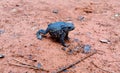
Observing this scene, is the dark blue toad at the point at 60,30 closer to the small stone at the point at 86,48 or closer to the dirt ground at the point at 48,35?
the dirt ground at the point at 48,35

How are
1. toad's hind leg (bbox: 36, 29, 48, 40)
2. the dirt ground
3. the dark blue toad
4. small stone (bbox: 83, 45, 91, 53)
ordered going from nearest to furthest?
the dirt ground → small stone (bbox: 83, 45, 91, 53) → the dark blue toad → toad's hind leg (bbox: 36, 29, 48, 40)

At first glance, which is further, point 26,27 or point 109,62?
point 26,27

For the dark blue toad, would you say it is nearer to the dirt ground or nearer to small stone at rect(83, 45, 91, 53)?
the dirt ground

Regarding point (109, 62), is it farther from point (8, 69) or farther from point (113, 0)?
point (113, 0)

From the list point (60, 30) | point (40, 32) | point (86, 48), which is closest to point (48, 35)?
point (40, 32)

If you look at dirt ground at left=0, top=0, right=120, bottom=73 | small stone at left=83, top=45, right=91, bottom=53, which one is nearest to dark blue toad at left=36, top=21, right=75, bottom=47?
dirt ground at left=0, top=0, right=120, bottom=73

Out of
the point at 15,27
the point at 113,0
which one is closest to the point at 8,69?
the point at 15,27

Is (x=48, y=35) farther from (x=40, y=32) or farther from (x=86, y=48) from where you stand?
(x=86, y=48)

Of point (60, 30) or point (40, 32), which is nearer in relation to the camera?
point (60, 30)
